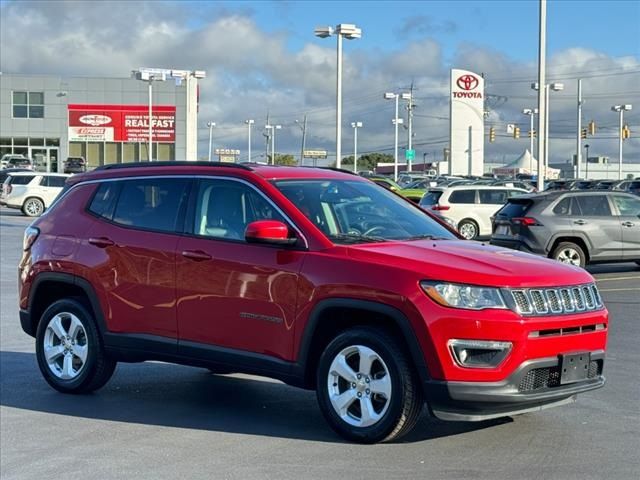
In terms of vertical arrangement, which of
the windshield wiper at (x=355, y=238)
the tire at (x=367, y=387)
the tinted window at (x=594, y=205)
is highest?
the tinted window at (x=594, y=205)

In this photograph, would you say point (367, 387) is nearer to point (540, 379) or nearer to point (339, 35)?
point (540, 379)

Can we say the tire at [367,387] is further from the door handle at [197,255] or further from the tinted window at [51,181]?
the tinted window at [51,181]

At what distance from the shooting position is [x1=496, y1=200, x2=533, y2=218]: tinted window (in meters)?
18.2

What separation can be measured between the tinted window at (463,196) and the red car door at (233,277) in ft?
74.5

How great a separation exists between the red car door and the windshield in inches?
11.0

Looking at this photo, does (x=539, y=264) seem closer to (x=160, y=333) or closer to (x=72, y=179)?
(x=160, y=333)

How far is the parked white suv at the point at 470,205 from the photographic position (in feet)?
96.5

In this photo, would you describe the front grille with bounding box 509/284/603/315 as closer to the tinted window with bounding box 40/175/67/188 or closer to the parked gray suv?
the parked gray suv

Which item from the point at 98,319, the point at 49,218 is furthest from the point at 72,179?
the point at 98,319

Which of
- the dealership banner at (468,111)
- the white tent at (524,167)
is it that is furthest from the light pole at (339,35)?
the white tent at (524,167)

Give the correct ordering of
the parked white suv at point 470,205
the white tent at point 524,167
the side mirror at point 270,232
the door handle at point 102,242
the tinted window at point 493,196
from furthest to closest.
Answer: the white tent at point 524,167
the tinted window at point 493,196
the parked white suv at point 470,205
the door handle at point 102,242
the side mirror at point 270,232

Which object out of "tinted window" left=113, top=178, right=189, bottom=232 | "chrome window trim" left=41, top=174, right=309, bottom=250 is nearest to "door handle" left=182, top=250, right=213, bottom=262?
"chrome window trim" left=41, top=174, right=309, bottom=250

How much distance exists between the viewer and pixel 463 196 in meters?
29.7

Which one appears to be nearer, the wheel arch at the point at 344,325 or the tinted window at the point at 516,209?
the wheel arch at the point at 344,325
